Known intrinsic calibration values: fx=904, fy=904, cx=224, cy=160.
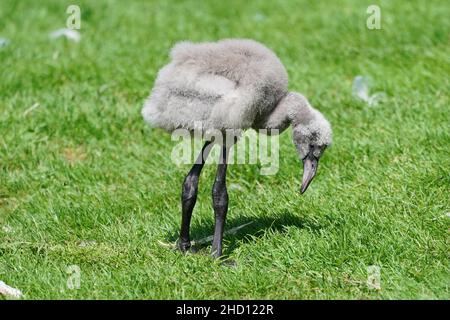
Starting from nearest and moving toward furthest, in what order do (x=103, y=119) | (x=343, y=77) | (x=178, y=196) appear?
(x=178, y=196) → (x=103, y=119) → (x=343, y=77)

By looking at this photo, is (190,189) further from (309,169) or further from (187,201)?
(309,169)

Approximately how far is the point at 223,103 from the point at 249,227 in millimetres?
1076

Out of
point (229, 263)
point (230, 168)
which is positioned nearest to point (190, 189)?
point (229, 263)

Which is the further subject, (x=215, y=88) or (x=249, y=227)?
(x=249, y=227)

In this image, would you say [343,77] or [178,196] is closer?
[178,196]

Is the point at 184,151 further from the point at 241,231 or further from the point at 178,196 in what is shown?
the point at 241,231

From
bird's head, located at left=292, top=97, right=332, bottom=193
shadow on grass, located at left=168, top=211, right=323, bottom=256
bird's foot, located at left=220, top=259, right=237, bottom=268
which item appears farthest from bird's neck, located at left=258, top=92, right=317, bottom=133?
bird's foot, located at left=220, top=259, right=237, bottom=268

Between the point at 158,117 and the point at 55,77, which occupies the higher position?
the point at 158,117

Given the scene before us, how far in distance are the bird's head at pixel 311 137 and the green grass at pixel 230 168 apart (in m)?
0.37

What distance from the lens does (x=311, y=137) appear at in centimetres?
515

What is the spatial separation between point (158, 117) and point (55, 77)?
327 cm

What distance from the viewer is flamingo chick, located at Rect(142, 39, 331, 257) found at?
15.8 feet

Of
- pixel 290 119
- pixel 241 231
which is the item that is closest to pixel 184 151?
pixel 241 231

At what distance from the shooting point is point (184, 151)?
6723 mm
